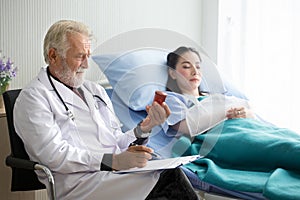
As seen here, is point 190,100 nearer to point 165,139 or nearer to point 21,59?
point 165,139

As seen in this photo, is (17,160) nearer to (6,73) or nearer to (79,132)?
(79,132)

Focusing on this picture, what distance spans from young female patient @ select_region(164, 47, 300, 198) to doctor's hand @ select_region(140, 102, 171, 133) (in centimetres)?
4

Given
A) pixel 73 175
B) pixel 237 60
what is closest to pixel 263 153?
pixel 73 175

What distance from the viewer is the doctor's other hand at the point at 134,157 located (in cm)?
176

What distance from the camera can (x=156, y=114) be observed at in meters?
1.71

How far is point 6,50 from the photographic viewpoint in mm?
2643

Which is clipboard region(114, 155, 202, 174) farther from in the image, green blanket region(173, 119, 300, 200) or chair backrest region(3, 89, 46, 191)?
Result: chair backrest region(3, 89, 46, 191)

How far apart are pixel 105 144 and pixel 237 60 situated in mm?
1780

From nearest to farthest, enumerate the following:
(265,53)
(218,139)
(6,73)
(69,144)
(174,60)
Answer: (69,144) < (174,60) < (218,139) < (6,73) < (265,53)

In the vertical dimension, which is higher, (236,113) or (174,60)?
(174,60)

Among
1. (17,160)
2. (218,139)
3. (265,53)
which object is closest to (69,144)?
(17,160)

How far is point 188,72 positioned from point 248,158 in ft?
1.48

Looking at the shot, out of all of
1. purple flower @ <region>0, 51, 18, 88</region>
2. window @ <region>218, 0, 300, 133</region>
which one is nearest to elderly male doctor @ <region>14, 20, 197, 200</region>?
purple flower @ <region>0, 51, 18, 88</region>

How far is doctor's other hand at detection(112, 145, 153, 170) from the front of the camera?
1.76 m
